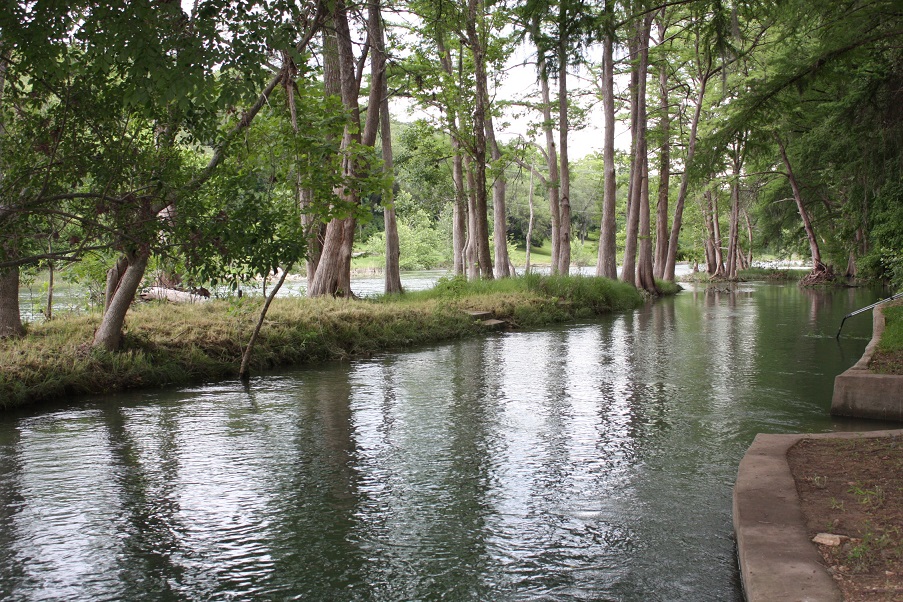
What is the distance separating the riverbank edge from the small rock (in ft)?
0.17

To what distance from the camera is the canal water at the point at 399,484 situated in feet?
15.1

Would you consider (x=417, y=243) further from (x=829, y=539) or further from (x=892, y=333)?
(x=829, y=539)

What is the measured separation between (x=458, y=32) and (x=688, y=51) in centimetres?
1271

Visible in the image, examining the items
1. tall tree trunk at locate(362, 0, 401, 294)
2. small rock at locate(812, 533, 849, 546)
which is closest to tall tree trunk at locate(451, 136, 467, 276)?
tall tree trunk at locate(362, 0, 401, 294)

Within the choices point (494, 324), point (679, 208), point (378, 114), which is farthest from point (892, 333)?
point (679, 208)

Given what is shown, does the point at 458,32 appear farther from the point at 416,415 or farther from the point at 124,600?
the point at 124,600

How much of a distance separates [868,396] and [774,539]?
4.92 m

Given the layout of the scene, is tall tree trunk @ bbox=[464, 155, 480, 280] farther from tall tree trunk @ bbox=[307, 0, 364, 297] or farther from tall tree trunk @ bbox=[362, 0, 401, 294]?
tall tree trunk @ bbox=[307, 0, 364, 297]

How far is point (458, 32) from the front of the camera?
74.2ft

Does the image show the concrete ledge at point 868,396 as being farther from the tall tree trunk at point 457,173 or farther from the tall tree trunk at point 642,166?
the tall tree trunk at point 642,166

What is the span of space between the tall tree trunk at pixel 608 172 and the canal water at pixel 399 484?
641 inches

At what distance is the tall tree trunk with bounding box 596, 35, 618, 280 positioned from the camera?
88.8ft

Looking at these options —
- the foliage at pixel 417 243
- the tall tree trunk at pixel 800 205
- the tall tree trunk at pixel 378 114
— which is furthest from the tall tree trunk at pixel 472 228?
the foliage at pixel 417 243

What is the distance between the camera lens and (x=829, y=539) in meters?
3.96
